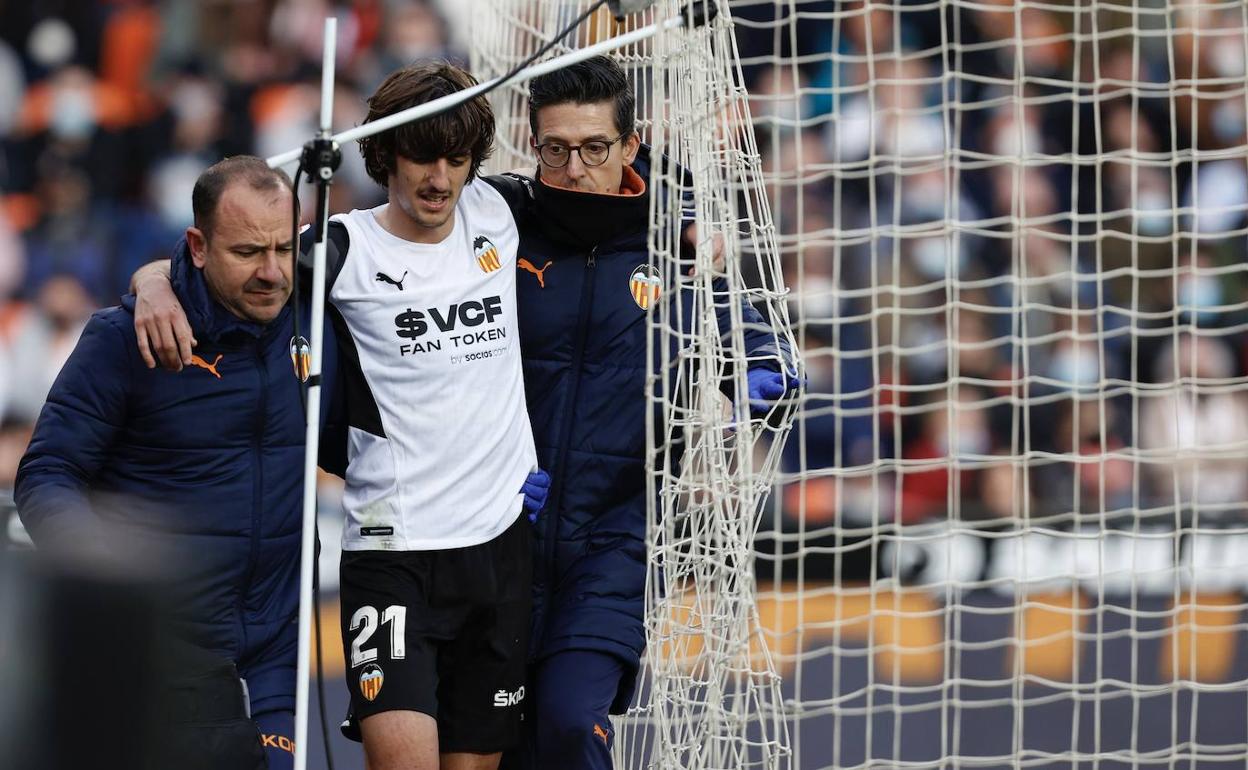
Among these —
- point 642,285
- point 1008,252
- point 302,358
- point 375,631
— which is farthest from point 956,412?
point 302,358

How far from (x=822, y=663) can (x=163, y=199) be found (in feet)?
12.4

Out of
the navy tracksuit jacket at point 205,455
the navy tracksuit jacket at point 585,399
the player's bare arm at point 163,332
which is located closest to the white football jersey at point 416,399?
the navy tracksuit jacket at point 205,455

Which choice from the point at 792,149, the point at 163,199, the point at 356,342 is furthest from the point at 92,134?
the point at 356,342

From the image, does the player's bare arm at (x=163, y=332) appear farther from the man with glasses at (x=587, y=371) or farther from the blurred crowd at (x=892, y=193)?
the blurred crowd at (x=892, y=193)

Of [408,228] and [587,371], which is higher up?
[408,228]

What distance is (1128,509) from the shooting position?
6.00 m

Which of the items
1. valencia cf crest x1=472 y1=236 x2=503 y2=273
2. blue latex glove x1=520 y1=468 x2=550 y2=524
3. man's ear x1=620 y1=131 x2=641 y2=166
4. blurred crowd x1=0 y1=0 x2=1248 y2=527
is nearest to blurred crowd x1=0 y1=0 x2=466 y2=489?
blurred crowd x1=0 y1=0 x2=1248 y2=527

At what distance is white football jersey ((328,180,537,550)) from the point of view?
3.41 m

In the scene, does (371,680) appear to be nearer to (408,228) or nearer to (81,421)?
(81,421)

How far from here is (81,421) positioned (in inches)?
128

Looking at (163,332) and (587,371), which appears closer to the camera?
(163,332)

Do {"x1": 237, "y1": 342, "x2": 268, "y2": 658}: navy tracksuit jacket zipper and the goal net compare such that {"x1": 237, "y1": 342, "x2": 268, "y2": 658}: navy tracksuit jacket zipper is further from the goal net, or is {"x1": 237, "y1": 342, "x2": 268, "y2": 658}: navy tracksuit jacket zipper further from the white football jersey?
the goal net

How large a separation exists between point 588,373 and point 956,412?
11.6 ft

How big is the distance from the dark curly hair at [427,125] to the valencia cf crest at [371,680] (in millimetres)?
1006
